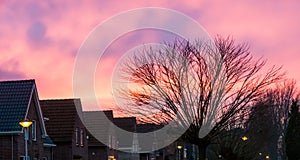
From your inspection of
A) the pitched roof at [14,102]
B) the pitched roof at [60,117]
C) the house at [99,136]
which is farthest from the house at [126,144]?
the pitched roof at [14,102]

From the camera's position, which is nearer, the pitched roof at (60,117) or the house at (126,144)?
the pitched roof at (60,117)

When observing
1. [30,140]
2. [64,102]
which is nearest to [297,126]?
[64,102]

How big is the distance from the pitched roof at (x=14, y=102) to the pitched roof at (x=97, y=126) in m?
20.7

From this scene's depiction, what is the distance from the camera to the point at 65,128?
46.0m

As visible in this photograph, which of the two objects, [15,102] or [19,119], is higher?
[15,102]

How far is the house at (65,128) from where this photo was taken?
4541cm

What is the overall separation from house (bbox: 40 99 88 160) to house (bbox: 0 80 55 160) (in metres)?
4.77

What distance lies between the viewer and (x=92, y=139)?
58.9m

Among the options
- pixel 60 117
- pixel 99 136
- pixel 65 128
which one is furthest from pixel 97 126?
pixel 65 128

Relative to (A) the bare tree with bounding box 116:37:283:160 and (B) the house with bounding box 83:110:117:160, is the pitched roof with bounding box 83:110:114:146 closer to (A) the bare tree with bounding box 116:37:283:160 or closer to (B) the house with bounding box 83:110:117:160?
(B) the house with bounding box 83:110:117:160

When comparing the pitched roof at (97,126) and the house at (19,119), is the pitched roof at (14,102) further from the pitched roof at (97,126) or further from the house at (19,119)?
the pitched roof at (97,126)

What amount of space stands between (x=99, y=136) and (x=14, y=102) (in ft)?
75.5

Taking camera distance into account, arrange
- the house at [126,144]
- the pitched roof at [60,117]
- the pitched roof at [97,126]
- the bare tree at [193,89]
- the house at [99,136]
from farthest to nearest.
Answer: the house at [126,144] < the pitched roof at [97,126] < the house at [99,136] < the pitched roof at [60,117] < the bare tree at [193,89]

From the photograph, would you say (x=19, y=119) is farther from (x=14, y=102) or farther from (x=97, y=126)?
(x=97, y=126)
